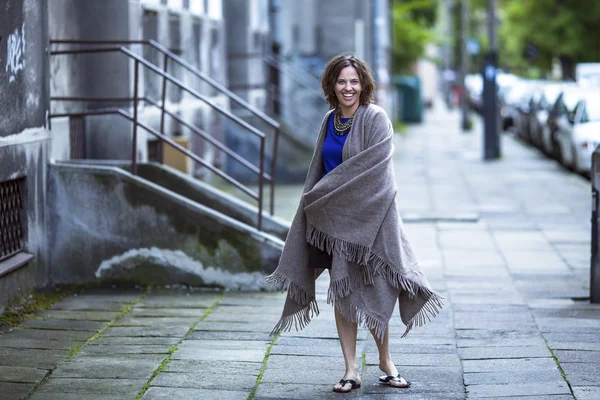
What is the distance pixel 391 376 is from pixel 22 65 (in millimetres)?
3786

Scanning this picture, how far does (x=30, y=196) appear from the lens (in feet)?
28.2

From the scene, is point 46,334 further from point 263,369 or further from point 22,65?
point 22,65

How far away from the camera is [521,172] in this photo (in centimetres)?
2220

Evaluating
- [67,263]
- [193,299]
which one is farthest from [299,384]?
[67,263]

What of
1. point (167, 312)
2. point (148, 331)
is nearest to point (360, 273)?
point (148, 331)

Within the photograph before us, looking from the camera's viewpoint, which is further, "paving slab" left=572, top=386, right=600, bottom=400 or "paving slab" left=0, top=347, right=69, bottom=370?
"paving slab" left=0, top=347, right=69, bottom=370

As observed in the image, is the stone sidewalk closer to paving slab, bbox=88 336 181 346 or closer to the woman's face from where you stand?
paving slab, bbox=88 336 181 346

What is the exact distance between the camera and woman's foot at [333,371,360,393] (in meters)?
6.06

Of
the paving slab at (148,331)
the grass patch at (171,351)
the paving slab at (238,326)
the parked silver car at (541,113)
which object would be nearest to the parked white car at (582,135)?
the parked silver car at (541,113)

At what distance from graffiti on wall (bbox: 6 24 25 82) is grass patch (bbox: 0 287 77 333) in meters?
1.57

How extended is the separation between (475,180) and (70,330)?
1357cm

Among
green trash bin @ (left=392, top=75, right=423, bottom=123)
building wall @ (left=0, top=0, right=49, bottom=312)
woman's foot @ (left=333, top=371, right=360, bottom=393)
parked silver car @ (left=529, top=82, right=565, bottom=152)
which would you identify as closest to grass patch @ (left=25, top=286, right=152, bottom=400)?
building wall @ (left=0, top=0, right=49, bottom=312)

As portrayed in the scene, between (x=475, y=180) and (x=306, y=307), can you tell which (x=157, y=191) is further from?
(x=475, y=180)

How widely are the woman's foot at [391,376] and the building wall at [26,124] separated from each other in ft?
9.58
